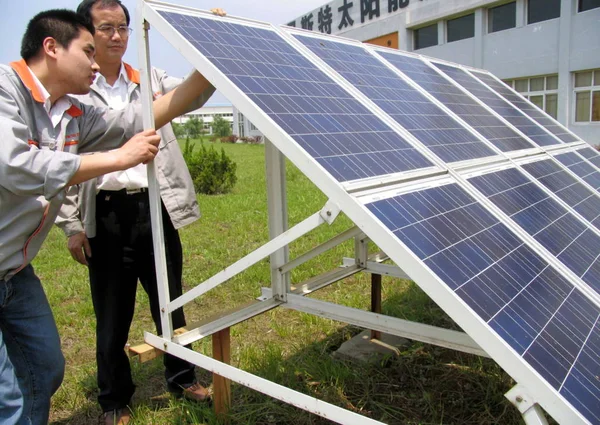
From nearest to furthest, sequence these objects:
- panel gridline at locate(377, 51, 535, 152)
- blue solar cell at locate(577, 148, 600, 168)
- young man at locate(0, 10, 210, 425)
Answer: young man at locate(0, 10, 210, 425) < panel gridline at locate(377, 51, 535, 152) < blue solar cell at locate(577, 148, 600, 168)

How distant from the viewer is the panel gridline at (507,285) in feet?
5.41

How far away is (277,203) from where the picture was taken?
127 inches

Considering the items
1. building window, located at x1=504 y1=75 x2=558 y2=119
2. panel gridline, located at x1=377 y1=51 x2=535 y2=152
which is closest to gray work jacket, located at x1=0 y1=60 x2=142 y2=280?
panel gridline, located at x1=377 y1=51 x2=535 y2=152

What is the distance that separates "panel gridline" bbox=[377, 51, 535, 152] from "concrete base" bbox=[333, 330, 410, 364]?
1713 mm

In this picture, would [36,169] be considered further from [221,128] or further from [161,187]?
[221,128]

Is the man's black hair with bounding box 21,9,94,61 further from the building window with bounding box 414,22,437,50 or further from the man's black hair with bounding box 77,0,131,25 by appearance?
the building window with bounding box 414,22,437,50

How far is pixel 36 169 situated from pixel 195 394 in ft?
6.17

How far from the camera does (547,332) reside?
179cm

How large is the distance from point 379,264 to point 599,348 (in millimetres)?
2014

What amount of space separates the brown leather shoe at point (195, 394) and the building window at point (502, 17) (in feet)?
74.4

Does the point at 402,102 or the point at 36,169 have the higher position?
the point at 402,102

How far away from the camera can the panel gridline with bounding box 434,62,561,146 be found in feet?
14.2

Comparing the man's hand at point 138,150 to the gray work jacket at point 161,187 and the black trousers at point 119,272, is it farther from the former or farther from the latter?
the black trousers at point 119,272

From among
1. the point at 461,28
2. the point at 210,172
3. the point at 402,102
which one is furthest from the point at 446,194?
the point at 461,28
